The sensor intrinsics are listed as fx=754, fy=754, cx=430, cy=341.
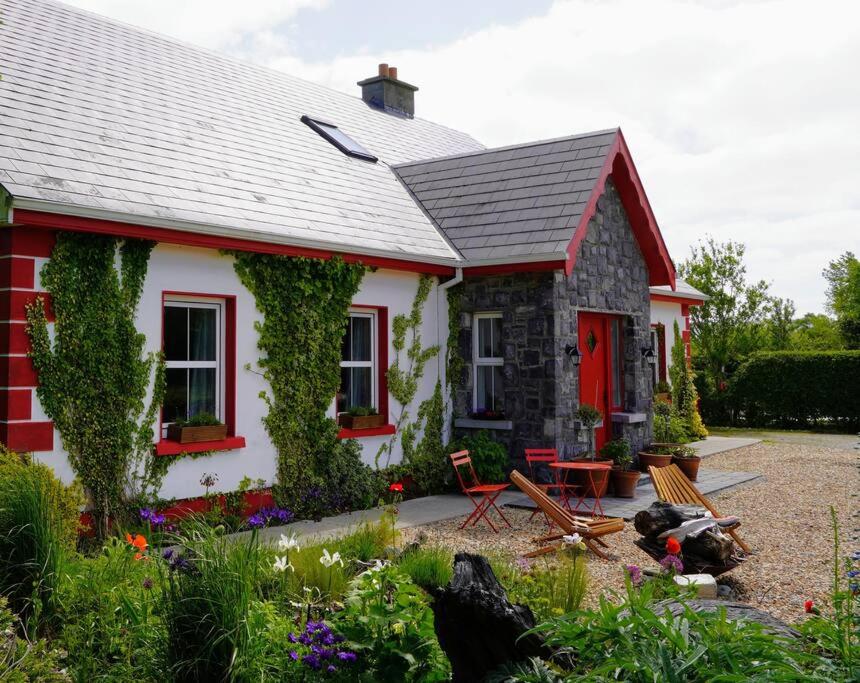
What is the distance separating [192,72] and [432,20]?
6.57 m

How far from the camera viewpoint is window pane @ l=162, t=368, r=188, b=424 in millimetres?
8117

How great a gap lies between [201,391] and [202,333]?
654 mm

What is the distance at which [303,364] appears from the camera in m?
9.26

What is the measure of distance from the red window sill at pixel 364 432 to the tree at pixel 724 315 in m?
15.4

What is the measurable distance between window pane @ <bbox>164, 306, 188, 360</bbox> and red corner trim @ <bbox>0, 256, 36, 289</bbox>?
59.3 inches

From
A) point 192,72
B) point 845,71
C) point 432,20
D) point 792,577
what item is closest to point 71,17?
point 192,72

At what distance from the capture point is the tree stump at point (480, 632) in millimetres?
3770

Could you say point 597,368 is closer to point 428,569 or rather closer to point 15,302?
point 428,569

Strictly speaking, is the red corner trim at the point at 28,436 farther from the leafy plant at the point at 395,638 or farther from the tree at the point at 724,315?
the tree at the point at 724,315

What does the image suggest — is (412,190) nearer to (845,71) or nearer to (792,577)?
(845,71)

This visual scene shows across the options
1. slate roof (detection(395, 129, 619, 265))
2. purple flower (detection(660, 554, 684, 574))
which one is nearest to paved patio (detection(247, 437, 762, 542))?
purple flower (detection(660, 554, 684, 574))

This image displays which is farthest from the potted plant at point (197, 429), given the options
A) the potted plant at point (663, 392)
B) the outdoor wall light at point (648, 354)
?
the potted plant at point (663, 392)

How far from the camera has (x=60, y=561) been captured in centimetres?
463

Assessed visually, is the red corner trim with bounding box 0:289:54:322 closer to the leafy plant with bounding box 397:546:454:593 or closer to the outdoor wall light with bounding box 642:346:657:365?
the leafy plant with bounding box 397:546:454:593
